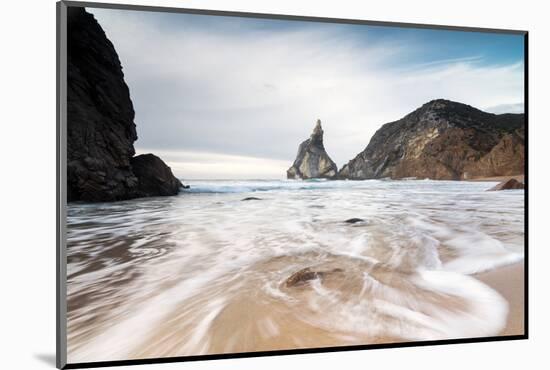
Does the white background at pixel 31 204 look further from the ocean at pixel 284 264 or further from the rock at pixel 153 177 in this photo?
the rock at pixel 153 177

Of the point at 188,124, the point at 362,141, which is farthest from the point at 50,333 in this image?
the point at 362,141

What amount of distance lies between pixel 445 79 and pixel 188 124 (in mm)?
1584

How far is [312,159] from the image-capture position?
89.7 inches

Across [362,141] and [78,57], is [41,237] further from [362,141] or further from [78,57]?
[362,141]

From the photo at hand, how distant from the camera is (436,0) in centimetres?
235

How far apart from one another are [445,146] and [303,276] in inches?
49.1

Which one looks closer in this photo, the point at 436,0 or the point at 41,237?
→ the point at 41,237

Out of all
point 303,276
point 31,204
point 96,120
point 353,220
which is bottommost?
point 303,276

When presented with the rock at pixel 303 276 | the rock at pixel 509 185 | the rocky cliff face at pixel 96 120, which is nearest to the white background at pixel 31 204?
the rocky cliff face at pixel 96 120

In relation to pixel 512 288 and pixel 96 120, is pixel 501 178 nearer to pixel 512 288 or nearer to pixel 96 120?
pixel 512 288

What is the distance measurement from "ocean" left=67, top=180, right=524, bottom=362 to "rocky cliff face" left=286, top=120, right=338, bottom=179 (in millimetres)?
69

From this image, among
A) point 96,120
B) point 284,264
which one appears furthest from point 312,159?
point 96,120

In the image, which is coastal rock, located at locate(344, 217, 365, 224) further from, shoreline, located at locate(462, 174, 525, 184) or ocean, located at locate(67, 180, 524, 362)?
shoreline, located at locate(462, 174, 525, 184)

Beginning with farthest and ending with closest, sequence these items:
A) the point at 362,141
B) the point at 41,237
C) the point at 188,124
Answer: the point at 362,141 → the point at 188,124 → the point at 41,237
